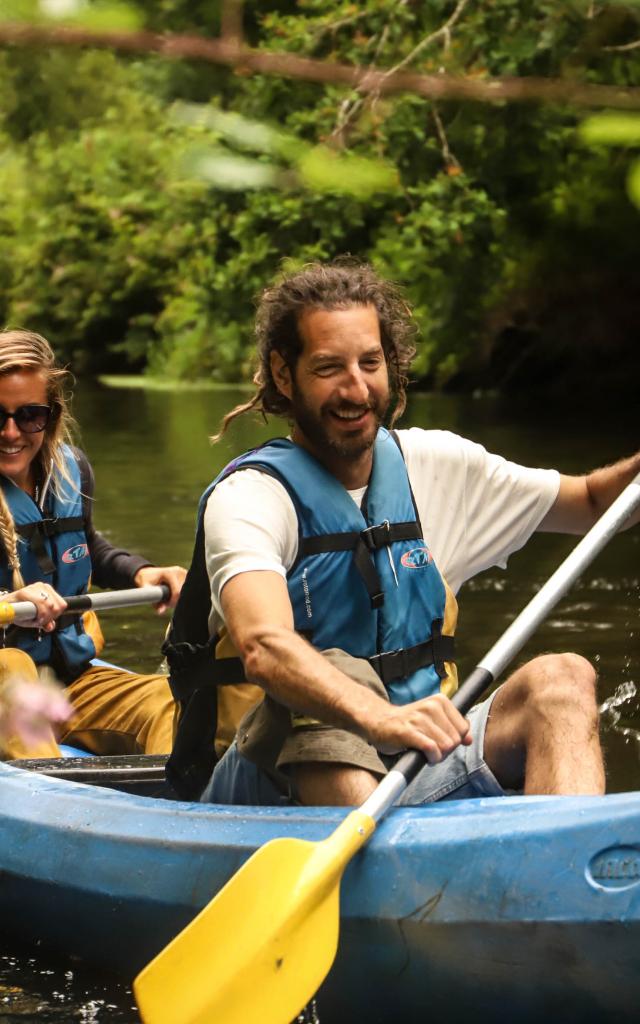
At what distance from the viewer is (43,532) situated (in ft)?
11.6

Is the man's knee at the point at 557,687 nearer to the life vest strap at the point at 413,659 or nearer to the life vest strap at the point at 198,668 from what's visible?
the life vest strap at the point at 413,659

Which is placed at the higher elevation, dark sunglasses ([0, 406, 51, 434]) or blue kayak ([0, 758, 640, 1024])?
dark sunglasses ([0, 406, 51, 434])

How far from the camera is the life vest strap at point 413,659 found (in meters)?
2.44

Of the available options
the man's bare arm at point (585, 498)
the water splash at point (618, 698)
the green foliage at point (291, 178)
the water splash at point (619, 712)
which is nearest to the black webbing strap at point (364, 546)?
the man's bare arm at point (585, 498)

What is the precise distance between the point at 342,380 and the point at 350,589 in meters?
0.32

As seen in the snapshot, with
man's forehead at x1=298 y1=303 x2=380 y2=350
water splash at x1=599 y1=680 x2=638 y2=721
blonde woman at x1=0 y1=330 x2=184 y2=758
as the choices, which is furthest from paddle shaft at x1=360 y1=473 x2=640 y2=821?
water splash at x1=599 y1=680 x2=638 y2=721

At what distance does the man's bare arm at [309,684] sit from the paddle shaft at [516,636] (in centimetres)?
4

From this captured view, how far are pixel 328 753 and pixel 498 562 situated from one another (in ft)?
1.97

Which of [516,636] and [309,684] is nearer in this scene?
[309,684]

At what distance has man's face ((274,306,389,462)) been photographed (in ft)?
8.20

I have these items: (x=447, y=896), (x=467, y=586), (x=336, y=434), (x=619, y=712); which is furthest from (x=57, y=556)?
(x=467, y=586)

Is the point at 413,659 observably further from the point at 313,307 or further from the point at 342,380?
the point at 313,307

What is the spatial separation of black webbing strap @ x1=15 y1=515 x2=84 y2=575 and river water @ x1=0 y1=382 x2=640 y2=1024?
43cm

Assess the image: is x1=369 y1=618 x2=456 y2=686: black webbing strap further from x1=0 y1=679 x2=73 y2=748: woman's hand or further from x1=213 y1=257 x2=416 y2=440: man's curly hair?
x1=0 y1=679 x2=73 y2=748: woman's hand
